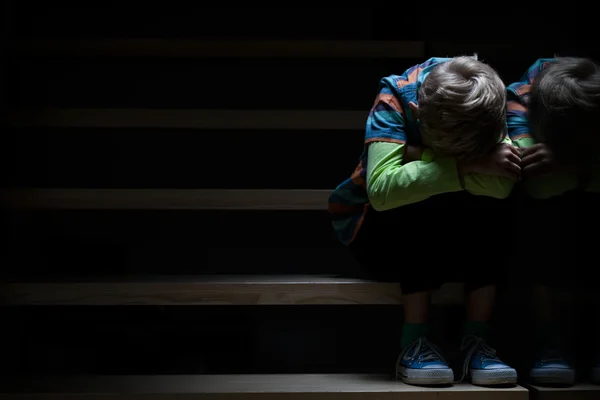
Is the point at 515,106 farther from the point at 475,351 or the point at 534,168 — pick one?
the point at 475,351

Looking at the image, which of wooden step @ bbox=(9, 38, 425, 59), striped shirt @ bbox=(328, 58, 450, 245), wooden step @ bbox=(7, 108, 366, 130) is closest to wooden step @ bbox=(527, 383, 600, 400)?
striped shirt @ bbox=(328, 58, 450, 245)

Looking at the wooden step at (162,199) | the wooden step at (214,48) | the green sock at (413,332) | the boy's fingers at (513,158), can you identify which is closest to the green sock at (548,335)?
the green sock at (413,332)

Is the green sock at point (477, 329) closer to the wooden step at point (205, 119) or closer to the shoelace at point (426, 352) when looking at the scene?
the shoelace at point (426, 352)

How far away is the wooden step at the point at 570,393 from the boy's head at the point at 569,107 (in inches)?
16.2

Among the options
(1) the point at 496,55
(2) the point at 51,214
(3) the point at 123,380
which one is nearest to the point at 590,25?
(1) the point at 496,55

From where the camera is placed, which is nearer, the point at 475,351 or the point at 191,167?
the point at 475,351

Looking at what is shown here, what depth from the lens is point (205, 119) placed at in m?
1.67

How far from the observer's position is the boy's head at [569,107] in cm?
123

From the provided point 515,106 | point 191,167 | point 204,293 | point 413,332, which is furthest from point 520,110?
point 191,167

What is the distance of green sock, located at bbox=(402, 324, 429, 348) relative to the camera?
1360mm

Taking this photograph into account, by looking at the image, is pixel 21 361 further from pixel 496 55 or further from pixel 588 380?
pixel 496 55

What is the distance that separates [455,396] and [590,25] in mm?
896

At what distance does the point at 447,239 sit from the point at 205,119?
65cm

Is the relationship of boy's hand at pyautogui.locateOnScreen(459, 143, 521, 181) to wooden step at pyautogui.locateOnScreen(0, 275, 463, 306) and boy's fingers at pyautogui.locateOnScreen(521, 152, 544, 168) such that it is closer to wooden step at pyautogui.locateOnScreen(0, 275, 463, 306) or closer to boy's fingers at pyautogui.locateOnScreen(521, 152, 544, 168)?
boy's fingers at pyautogui.locateOnScreen(521, 152, 544, 168)
